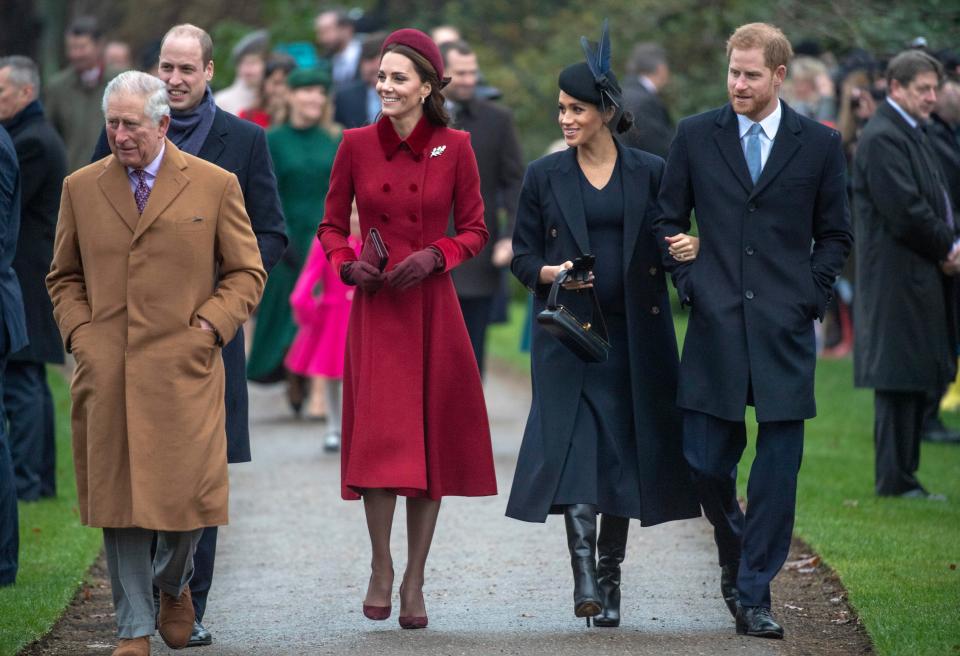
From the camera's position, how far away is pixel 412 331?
6902 millimetres

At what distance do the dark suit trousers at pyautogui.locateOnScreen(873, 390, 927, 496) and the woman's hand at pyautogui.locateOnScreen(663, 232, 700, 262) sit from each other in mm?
3303

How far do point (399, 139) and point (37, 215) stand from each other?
3.26 meters

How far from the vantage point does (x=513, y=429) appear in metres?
12.9

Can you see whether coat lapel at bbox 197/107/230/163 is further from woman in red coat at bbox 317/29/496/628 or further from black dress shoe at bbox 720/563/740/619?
black dress shoe at bbox 720/563/740/619

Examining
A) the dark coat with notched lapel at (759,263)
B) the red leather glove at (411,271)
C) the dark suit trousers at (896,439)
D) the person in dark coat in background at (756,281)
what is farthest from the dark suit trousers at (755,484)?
the dark suit trousers at (896,439)

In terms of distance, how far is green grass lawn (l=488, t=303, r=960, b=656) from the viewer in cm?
661

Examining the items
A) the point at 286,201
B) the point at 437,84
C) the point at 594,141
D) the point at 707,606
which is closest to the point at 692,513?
the point at 707,606

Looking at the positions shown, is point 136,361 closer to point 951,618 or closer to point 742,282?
point 742,282

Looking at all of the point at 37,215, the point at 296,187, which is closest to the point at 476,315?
the point at 296,187

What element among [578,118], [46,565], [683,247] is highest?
[578,118]

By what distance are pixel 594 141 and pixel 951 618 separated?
231cm

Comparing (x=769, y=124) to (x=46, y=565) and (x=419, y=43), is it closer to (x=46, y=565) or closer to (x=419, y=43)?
(x=419, y=43)

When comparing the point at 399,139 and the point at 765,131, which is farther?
the point at 399,139

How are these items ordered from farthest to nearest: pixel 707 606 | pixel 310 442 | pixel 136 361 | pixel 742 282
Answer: pixel 310 442 < pixel 707 606 < pixel 742 282 < pixel 136 361
